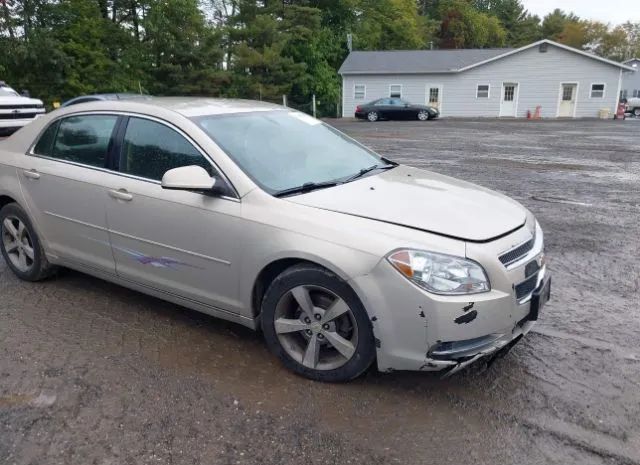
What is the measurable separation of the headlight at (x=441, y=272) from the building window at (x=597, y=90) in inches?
1490

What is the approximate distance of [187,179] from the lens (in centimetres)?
344

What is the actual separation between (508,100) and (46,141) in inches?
1437

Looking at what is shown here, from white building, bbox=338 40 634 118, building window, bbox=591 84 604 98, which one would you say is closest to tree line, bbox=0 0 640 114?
white building, bbox=338 40 634 118

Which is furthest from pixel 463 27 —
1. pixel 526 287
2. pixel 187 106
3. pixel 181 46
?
pixel 526 287

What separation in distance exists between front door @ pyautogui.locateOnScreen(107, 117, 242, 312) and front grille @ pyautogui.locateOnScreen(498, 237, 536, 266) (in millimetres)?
1538

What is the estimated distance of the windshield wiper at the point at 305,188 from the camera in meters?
3.50

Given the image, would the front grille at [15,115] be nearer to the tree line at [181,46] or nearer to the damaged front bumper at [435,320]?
the tree line at [181,46]

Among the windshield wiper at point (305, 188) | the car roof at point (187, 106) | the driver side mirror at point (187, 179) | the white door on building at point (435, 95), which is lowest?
the white door on building at point (435, 95)

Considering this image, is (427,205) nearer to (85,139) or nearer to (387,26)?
(85,139)

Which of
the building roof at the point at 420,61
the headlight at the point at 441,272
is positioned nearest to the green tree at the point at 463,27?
the building roof at the point at 420,61

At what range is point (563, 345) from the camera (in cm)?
381

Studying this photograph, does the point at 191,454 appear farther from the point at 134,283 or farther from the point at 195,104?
the point at 195,104

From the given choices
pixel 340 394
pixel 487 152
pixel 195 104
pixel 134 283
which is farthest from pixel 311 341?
pixel 487 152

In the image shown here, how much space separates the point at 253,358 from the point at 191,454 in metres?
0.98
